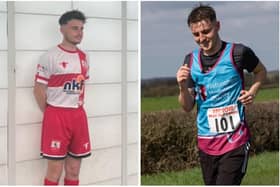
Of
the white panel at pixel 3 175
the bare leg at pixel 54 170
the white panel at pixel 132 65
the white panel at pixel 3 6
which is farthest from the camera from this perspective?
the white panel at pixel 132 65

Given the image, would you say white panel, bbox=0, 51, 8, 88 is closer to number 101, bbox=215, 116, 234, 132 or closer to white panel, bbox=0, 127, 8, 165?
white panel, bbox=0, 127, 8, 165

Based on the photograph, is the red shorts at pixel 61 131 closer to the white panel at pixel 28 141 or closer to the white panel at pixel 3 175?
the white panel at pixel 28 141

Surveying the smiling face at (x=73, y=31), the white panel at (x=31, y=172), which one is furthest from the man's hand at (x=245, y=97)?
the white panel at (x=31, y=172)

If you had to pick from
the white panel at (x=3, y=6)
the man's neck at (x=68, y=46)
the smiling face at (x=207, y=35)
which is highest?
the white panel at (x=3, y=6)

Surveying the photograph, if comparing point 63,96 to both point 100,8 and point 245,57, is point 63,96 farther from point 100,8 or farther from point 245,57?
point 245,57

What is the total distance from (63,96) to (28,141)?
37 centimetres

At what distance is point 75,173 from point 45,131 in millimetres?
368

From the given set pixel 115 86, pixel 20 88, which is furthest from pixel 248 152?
pixel 20 88

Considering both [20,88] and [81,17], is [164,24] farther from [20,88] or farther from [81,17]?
[20,88]

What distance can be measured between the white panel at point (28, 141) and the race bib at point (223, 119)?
3.73 feet

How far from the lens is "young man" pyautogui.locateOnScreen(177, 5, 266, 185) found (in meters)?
3.72

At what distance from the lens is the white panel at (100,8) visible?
12.1 ft

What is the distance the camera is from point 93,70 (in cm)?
377

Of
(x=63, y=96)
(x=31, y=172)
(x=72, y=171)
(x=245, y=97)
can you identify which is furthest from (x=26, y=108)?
(x=245, y=97)
